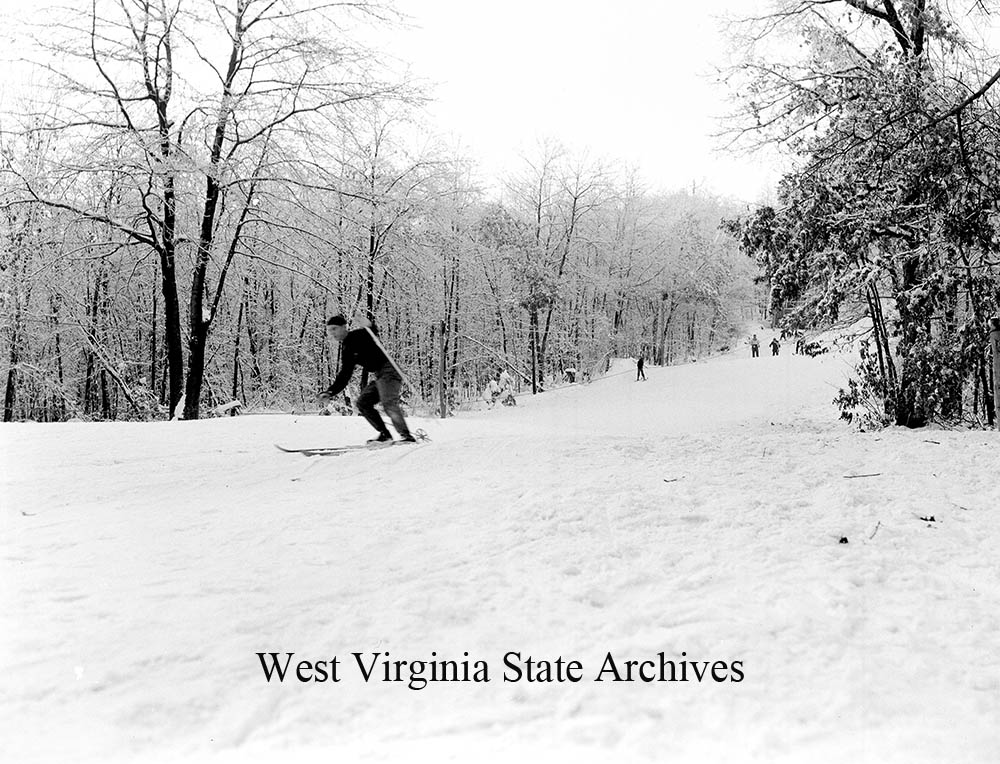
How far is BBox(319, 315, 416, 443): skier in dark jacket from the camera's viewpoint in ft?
20.2

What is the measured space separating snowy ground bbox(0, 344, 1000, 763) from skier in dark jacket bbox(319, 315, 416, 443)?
108 centimetres

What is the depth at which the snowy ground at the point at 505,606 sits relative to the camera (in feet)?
6.32

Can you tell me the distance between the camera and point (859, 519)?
3.96 m

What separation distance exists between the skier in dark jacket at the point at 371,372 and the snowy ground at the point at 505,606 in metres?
1.08

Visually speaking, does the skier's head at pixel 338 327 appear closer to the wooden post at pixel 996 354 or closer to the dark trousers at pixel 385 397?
the dark trousers at pixel 385 397

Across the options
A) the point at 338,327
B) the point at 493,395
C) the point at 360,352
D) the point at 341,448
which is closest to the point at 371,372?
the point at 360,352

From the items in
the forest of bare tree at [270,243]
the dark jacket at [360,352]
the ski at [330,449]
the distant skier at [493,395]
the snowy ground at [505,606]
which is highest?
the forest of bare tree at [270,243]

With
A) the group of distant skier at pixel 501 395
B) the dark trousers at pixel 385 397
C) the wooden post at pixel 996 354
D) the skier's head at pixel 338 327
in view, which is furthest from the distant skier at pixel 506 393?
the skier's head at pixel 338 327

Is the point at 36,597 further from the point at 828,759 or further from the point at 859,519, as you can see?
the point at 859,519

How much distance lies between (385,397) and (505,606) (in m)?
4.15

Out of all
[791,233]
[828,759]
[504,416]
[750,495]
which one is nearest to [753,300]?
[504,416]

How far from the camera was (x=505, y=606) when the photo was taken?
2809mm

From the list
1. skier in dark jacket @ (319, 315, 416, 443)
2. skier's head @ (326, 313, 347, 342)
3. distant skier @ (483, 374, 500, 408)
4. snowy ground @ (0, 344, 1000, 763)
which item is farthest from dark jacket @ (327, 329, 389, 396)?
distant skier @ (483, 374, 500, 408)

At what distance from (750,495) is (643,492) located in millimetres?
821
